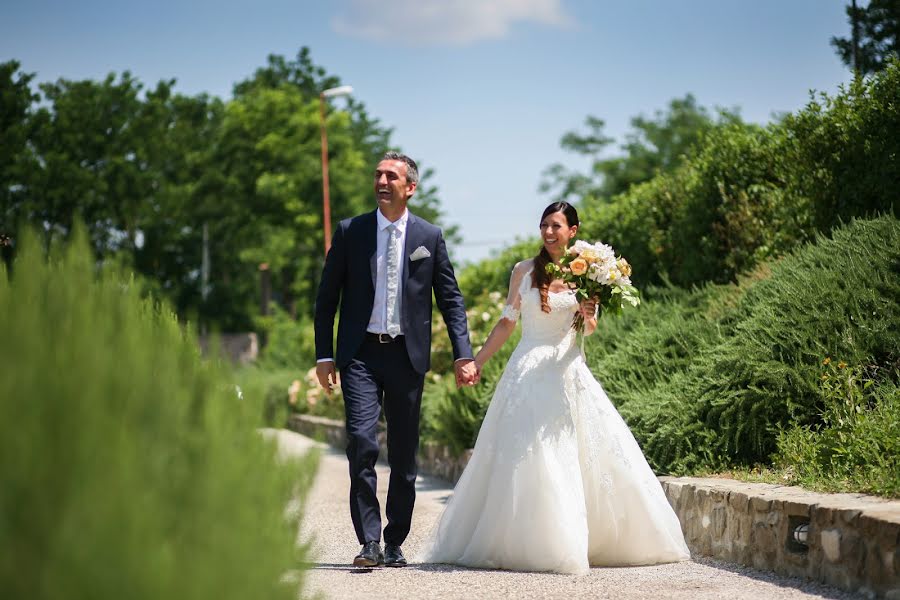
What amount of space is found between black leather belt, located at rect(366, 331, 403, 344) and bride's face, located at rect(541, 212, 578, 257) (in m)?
1.24

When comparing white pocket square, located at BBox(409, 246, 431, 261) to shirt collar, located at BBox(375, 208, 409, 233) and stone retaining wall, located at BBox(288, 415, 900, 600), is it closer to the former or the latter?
shirt collar, located at BBox(375, 208, 409, 233)

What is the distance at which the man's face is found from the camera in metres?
7.25

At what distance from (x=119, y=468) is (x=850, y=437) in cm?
561

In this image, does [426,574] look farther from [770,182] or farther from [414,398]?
[770,182]

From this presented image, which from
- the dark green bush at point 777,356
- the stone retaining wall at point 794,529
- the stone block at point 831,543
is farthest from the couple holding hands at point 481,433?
the dark green bush at point 777,356

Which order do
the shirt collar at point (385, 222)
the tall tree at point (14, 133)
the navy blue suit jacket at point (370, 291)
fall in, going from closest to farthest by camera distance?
the navy blue suit jacket at point (370, 291), the shirt collar at point (385, 222), the tall tree at point (14, 133)

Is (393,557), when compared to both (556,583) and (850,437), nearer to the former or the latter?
(556,583)

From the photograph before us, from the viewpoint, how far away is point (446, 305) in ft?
24.6

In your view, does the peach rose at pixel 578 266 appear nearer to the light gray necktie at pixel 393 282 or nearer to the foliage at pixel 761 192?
the light gray necktie at pixel 393 282

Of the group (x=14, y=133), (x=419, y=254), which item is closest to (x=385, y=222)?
(x=419, y=254)

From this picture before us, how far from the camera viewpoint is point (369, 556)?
6777 millimetres

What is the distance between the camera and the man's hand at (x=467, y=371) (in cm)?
724

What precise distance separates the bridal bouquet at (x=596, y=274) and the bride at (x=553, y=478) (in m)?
0.11

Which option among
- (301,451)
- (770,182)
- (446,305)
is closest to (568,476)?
(446,305)
